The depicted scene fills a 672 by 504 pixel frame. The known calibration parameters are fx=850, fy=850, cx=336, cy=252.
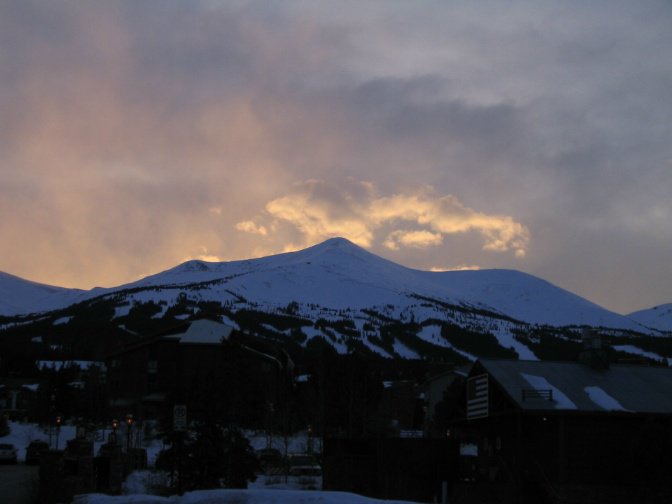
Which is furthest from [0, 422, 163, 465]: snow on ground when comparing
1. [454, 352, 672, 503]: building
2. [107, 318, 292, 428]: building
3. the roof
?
the roof

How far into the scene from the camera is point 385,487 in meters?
36.0

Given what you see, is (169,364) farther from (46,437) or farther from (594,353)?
(594,353)

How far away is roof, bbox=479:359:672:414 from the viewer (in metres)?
36.1

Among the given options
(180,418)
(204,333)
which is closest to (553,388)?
(180,418)

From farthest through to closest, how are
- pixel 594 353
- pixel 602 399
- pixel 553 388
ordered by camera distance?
pixel 594 353
pixel 553 388
pixel 602 399

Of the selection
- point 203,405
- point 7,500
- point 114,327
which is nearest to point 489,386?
point 203,405

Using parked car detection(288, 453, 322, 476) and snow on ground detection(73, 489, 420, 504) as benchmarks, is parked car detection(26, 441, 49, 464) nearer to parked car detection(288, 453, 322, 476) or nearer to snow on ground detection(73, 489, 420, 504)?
parked car detection(288, 453, 322, 476)

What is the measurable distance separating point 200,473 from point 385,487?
11234mm

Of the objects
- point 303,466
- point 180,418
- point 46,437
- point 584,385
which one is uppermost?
point 584,385

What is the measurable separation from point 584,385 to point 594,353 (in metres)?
3.18

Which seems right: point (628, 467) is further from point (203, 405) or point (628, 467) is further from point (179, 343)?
point (179, 343)

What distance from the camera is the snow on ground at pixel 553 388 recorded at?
117ft

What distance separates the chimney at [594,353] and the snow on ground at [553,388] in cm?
385

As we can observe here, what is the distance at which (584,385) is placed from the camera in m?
38.6
